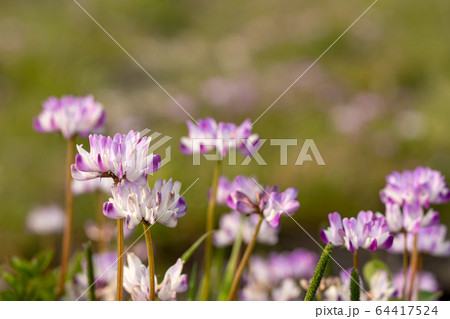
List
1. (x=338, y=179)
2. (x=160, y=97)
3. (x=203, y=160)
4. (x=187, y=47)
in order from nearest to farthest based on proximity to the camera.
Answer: (x=338, y=179)
(x=203, y=160)
(x=160, y=97)
(x=187, y=47)

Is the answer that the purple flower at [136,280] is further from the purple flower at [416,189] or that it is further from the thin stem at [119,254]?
the purple flower at [416,189]

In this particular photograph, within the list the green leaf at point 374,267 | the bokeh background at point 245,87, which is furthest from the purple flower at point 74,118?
the bokeh background at point 245,87

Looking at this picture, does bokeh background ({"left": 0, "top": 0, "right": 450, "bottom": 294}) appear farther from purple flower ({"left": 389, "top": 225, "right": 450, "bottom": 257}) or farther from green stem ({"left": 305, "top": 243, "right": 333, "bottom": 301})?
green stem ({"left": 305, "top": 243, "right": 333, "bottom": 301})

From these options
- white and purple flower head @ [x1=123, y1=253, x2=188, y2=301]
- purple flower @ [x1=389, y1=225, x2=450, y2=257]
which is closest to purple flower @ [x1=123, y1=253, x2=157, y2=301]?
white and purple flower head @ [x1=123, y1=253, x2=188, y2=301]

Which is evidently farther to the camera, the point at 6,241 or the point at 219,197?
the point at 6,241

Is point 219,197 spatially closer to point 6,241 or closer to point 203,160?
point 6,241

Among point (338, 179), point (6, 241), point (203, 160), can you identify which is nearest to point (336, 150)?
point (338, 179)
